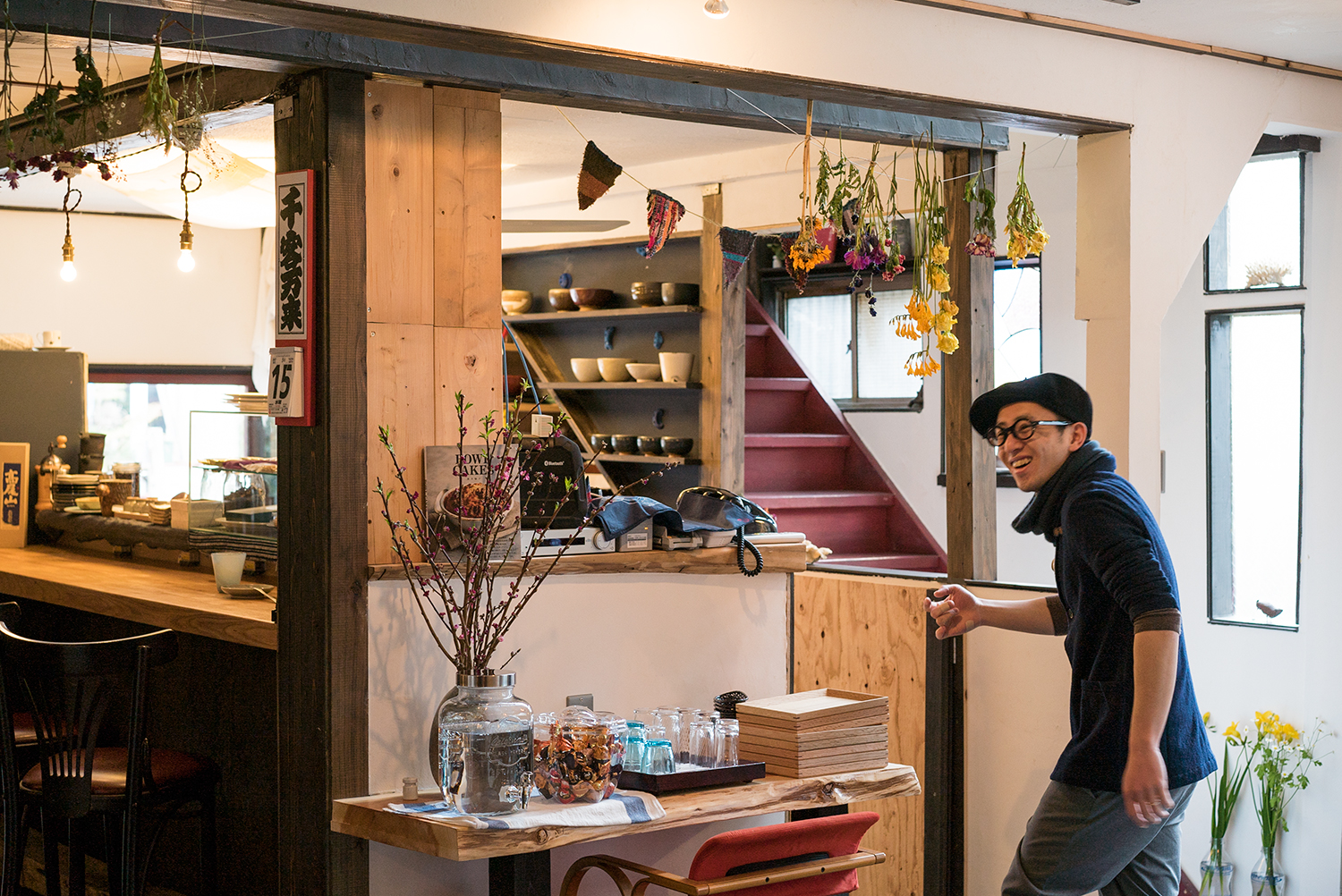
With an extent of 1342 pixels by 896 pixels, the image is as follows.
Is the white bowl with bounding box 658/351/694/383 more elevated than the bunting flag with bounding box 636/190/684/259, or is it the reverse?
the bunting flag with bounding box 636/190/684/259

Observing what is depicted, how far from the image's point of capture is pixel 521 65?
11.2 feet

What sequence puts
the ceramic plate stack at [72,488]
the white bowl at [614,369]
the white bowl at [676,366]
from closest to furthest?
the ceramic plate stack at [72,488]
the white bowl at [676,366]
the white bowl at [614,369]

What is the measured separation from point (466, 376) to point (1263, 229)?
354 centimetres

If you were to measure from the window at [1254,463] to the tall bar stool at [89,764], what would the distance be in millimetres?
4059

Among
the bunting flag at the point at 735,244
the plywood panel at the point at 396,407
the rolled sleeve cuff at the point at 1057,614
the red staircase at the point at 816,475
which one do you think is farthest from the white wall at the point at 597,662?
the red staircase at the point at 816,475

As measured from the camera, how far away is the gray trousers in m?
2.80

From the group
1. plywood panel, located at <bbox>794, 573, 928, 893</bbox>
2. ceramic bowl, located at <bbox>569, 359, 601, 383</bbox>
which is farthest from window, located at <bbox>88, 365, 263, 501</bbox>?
plywood panel, located at <bbox>794, 573, 928, 893</bbox>

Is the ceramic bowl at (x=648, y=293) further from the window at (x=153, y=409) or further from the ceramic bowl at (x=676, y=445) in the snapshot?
the window at (x=153, y=409)

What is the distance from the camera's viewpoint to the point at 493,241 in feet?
11.1

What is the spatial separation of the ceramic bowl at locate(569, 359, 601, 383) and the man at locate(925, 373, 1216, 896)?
373 cm

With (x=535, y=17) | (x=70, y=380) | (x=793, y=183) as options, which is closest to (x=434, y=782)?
(x=535, y=17)

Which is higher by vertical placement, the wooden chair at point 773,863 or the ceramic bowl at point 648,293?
the ceramic bowl at point 648,293

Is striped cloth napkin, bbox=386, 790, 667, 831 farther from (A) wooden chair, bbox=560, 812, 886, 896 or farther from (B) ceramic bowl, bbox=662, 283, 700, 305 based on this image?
(B) ceramic bowl, bbox=662, 283, 700, 305

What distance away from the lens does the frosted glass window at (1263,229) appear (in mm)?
5148
